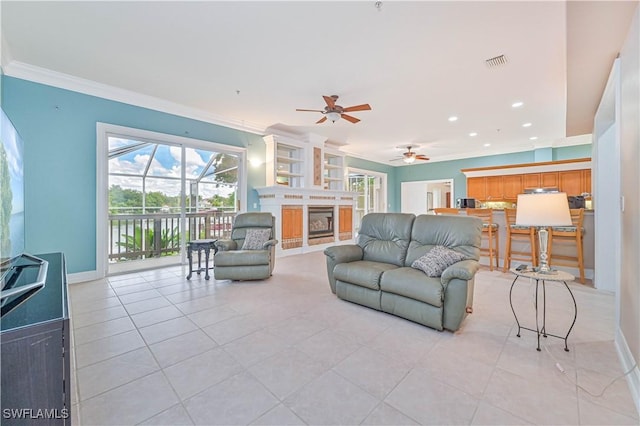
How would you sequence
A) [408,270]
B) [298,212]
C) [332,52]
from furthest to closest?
[298,212] < [332,52] < [408,270]

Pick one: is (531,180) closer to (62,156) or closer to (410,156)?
(410,156)

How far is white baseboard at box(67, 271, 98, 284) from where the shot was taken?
3953 mm

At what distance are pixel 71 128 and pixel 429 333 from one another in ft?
17.7

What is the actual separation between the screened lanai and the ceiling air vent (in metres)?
4.80

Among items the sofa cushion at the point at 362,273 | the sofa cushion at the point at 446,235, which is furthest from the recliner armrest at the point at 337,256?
the sofa cushion at the point at 446,235

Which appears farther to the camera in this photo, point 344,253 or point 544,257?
point 344,253

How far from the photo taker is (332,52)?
3262mm

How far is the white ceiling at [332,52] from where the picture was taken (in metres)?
2.54

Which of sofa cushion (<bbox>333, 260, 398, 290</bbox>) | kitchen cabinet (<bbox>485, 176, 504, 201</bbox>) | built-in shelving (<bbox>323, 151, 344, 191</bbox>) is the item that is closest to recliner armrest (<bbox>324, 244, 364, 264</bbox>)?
sofa cushion (<bbox>333, 260, 398, 290</bbox>)

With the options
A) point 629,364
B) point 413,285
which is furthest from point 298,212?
point 629,364

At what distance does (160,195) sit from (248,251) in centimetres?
247

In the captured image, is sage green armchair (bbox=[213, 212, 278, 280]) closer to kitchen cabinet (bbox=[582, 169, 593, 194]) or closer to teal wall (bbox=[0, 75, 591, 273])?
teal wall (bbox=[0, 75, 591, 273])

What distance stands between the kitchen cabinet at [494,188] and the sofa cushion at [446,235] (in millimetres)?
6252
